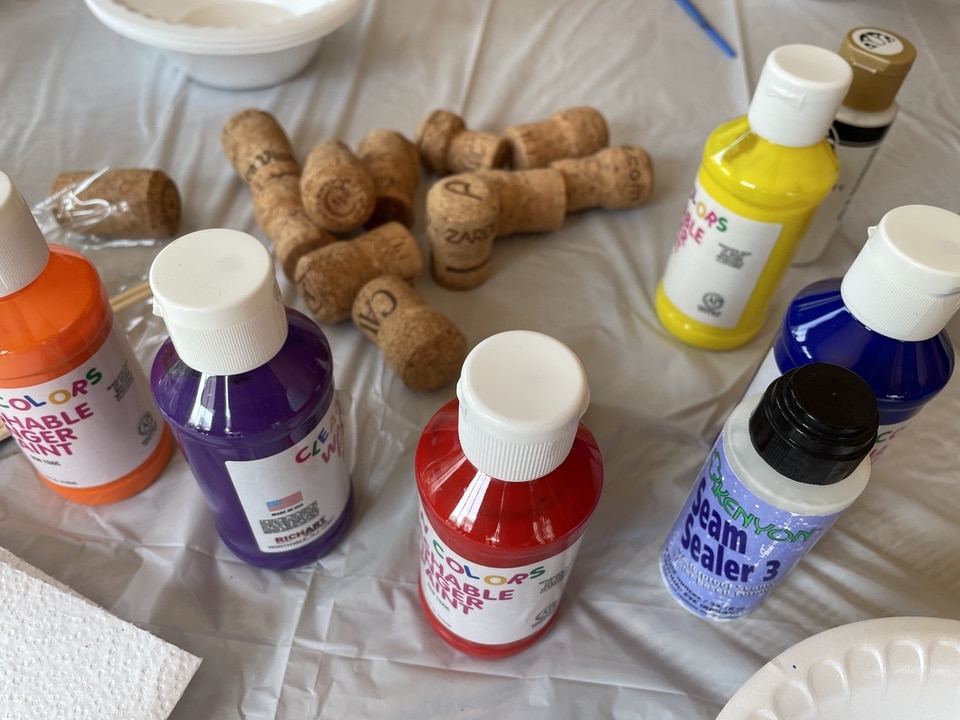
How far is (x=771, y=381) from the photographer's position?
0.59m

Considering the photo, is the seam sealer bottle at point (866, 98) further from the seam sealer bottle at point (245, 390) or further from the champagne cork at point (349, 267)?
the seam sealer bottle at point (245, 390)

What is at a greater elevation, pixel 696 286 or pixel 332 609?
pixel 696 286

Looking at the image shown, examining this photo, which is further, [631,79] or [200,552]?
[631,79]

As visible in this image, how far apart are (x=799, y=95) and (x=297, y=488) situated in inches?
20.3

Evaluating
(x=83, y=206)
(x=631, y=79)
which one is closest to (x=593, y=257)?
(x=631, y=79)

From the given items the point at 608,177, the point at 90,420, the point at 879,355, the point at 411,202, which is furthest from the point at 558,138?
the point at 90,420

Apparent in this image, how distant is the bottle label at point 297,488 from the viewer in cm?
54

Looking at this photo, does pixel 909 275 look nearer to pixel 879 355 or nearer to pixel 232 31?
pixel 879 355

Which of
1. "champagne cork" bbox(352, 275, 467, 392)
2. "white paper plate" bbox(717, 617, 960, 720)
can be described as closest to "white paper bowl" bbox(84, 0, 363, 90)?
"champagne cork" bbox(352, 275, 467, 392)

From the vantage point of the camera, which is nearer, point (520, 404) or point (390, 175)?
point (520, 404)

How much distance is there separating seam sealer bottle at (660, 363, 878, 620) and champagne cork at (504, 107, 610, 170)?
0.53m

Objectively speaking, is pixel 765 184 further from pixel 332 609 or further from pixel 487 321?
pixel 332 609

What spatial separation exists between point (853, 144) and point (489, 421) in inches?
22.6

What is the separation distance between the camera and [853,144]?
2.53 ft
